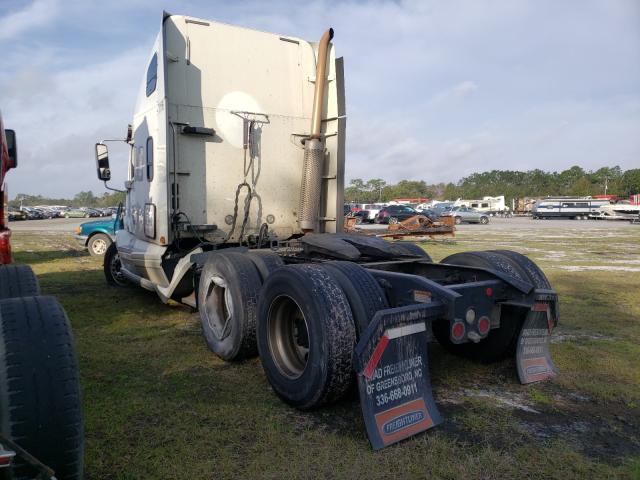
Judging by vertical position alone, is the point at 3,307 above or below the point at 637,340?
above

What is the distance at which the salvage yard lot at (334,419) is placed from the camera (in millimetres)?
2920

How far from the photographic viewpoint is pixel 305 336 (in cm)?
400

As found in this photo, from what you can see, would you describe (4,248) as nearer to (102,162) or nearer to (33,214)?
(102,162)

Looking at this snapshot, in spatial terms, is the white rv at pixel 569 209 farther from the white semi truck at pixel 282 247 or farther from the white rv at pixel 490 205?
the white semi truck at pixel 282 247

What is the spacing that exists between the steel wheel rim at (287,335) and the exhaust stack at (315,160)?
2398 millimetres

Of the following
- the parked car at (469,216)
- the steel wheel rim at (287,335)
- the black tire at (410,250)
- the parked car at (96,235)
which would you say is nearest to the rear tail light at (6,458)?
the steel wheel rim at (287,335)

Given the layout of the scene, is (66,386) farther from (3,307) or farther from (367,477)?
(367,477)

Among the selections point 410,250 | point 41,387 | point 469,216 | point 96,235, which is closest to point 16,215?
point 469,216

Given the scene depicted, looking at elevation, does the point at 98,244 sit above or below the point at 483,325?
below

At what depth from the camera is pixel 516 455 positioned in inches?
120

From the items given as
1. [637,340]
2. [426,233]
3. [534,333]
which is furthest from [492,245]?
[534,333]

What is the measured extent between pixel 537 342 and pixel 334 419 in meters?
1.81

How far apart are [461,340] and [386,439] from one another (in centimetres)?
89

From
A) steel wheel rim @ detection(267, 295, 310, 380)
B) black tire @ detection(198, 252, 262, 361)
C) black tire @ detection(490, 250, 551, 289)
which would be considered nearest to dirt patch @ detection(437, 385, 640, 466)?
black tire @ detection(490, 250, 551, 289)
